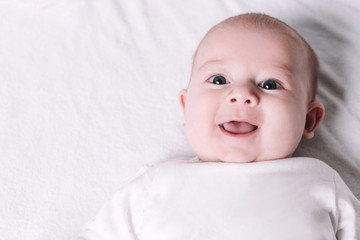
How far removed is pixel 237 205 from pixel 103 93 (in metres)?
0.61

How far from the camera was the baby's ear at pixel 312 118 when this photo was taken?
1.35 meters

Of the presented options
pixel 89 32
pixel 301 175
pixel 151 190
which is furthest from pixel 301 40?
pixel 89 32

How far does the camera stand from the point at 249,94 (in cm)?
117

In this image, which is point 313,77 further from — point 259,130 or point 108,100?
point 108,100

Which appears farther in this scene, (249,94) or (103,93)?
(103,93)

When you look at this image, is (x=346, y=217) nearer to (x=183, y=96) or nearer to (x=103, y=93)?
(x=183, y=96)

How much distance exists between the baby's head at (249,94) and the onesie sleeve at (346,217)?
16cm

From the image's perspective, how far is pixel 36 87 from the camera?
61.1 inches

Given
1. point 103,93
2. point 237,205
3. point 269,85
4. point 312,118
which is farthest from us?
point 103,93

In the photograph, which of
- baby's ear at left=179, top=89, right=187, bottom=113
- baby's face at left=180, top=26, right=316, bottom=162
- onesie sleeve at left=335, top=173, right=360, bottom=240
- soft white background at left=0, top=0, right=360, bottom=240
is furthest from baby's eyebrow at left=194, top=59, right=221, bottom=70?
onesie sleeve at left=335, top=173, right=360, bottom=240

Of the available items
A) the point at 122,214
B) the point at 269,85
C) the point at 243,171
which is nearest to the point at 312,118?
the point at 269,85

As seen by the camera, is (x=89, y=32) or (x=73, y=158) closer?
(x=73, y=158)

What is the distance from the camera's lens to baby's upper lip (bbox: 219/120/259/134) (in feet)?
3.99

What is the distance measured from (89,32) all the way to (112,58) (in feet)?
0.45
